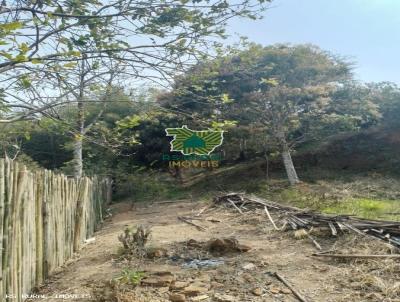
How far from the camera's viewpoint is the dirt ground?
362 centimetres

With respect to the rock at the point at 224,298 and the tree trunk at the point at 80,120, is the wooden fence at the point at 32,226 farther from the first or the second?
the rock at the point at 224,298

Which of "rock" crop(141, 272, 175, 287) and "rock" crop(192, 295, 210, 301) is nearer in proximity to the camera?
"rock" crop(192, 295, 210, 301)

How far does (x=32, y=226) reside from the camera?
388cm

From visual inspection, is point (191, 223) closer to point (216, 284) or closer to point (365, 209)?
point (365, 209)

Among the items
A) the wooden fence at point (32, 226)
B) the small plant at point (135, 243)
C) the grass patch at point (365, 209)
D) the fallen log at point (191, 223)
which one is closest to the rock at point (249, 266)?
the small plant at point (135, 243)

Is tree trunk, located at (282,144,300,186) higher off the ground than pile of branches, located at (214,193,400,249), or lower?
higher

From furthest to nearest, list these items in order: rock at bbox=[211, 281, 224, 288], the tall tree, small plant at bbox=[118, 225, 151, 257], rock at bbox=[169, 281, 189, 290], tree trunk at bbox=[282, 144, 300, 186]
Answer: tree trunk at bbox=[282, 144, 300, 186] → the tall tree → small plant at bbox=[118, 225, 151, 257] → rock at bbox=[211, 281, 224, 288] → rock at bbox=[169, 281, 189, 290]

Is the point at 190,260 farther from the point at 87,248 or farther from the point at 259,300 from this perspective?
the point at 87,248

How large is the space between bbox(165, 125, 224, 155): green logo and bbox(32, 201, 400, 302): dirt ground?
26.7 feet

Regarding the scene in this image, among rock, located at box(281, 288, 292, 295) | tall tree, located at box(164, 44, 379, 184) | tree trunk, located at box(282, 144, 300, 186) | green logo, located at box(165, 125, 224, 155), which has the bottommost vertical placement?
rock, located at box(281, 288, 292, 295)

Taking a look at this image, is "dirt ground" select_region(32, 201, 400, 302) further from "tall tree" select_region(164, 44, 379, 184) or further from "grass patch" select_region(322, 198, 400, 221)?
"tall tree" select_region(164, 44, 379, 184)

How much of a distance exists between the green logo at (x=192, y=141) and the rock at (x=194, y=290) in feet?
33.6

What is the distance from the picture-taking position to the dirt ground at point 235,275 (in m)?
3.62

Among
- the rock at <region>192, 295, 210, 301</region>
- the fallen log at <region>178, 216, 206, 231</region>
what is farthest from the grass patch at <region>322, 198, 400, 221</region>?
the rock at <region>192, 295, 210, 301</region>
